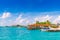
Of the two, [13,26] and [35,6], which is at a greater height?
[35,6]

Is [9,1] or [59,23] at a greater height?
[9,1]

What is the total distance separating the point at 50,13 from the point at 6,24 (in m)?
0.71

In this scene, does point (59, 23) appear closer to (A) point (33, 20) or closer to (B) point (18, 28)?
(A) point (33, 20)

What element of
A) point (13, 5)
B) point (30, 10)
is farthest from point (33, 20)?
point (13, 5)

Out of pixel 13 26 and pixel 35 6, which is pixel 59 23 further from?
pixel 13 26

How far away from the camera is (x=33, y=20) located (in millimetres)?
3740

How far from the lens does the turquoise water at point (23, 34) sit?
373 cm

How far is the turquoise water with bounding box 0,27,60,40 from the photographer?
3.73m

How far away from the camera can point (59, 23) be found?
3.75m

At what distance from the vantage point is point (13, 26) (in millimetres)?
3746


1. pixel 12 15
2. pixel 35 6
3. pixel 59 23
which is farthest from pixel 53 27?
pixel 12 15

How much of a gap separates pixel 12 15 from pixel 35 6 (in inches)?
15.2

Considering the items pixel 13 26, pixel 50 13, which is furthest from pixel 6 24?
pixel 50 13

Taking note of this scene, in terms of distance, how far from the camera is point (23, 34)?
375 centimetres
